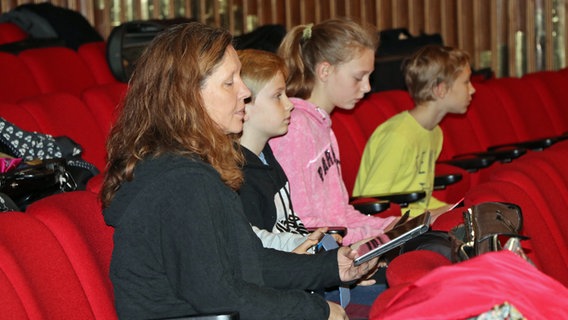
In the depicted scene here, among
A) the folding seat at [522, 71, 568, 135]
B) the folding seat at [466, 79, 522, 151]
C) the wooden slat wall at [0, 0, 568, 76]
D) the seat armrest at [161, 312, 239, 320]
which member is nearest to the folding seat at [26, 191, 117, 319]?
the seat armrest at [161, 312, 239, 320]

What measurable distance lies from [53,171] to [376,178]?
1118 millimetres

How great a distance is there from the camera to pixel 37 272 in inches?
60.8

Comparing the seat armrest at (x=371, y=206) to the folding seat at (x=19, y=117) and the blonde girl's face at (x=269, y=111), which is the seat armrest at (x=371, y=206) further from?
the folding seat at (x=19, y=117)

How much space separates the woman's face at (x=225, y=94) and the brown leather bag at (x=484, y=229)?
43 centimetres

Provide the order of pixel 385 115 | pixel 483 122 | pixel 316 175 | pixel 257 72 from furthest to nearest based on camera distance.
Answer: pixel 483 122
pixel 385 115
pixel 316 175
pixel 257 72

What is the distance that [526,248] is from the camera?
2.10 m

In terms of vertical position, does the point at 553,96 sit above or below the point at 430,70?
below

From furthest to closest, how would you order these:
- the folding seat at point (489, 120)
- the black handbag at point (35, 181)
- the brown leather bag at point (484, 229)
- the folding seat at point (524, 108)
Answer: the folding seat at point (524, 108)
the folding seat at point (489, 120)
the black handbag at point (35, 181)
the brown leather bag at point (484, 229)

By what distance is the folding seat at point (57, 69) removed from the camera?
370cm

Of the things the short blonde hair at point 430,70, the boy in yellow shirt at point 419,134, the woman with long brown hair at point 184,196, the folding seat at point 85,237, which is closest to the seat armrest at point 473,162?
the boy in yellow shirt at point 419,134

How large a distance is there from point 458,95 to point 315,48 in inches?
32.5

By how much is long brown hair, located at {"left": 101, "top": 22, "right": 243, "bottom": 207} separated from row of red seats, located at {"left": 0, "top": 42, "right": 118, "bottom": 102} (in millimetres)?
1566

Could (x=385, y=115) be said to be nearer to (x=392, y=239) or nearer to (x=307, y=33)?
(x=307, y=33)

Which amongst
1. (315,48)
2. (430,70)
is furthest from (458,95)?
(315,48)
